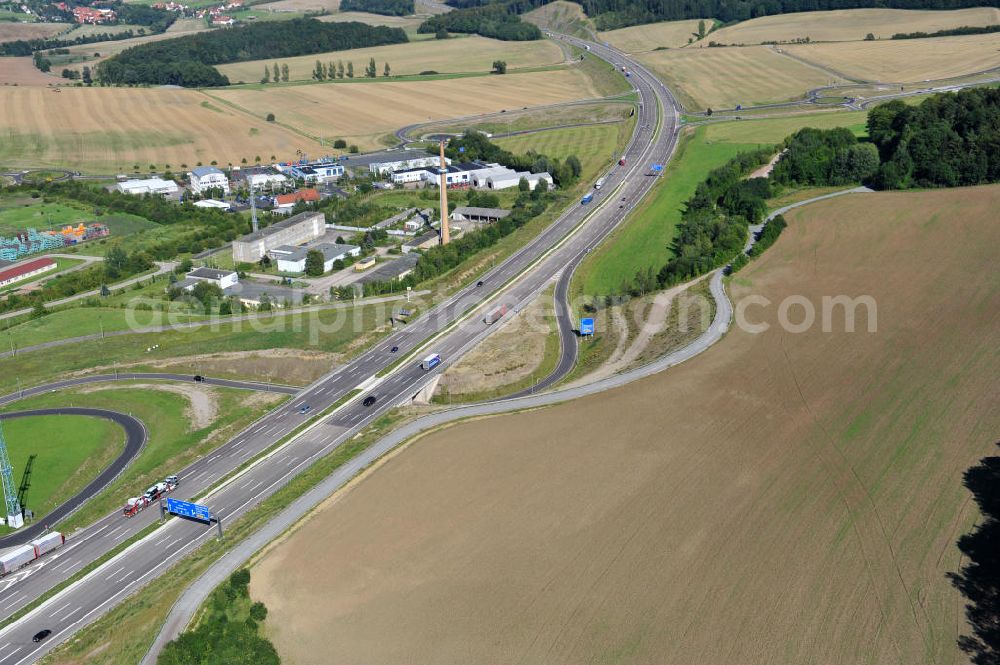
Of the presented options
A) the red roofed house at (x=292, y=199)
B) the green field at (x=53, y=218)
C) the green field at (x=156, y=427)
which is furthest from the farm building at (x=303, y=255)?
the green field at (x=156, y=427)

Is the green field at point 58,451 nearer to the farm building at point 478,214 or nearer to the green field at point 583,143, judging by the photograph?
the farm building at point 478,214

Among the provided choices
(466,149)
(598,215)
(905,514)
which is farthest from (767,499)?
(466,149)

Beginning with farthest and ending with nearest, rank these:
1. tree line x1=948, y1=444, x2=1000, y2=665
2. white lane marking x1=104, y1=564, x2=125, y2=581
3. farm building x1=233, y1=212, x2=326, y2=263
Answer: farm building x1=233, y1=212, x2=326, y2=263 < white lane marking x1=104, y1=564, x2=125, y2=581 < tree line x1=948, y1=444, x2=1000, y2=665

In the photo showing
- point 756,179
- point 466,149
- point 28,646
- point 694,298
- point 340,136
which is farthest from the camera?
point 340,136

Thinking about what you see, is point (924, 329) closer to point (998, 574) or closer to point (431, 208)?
point (998, 574)

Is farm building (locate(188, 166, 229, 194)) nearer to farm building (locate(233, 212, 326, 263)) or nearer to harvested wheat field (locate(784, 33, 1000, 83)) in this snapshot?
farm building (locate(233, 212, 326, 263))

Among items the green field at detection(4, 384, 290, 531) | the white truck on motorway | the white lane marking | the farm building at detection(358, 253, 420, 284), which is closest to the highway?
the white lane marking
